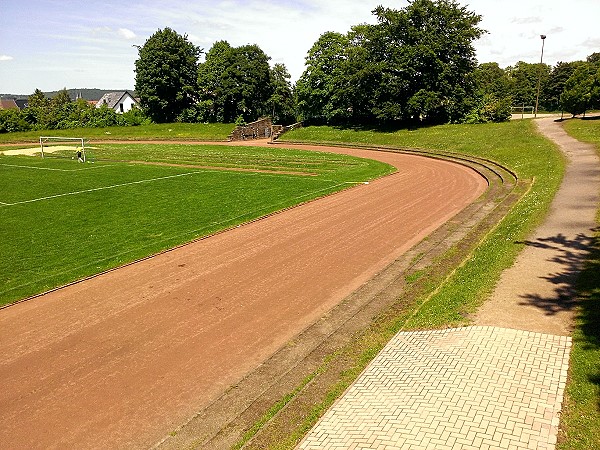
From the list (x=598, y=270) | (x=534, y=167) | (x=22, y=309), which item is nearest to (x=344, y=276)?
(x=598, y=270)

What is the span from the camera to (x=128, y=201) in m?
26.8

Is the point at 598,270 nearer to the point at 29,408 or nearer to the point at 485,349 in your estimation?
the point at 485,349

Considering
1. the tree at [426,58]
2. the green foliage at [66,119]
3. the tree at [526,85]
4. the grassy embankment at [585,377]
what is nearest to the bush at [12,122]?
the green foliage at [66,119]

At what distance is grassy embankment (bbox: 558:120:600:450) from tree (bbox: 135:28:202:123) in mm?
78433

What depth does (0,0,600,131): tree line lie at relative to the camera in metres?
57.4

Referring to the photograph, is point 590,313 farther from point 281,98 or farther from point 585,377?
point 281,98

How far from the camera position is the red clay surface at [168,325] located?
28.4 ft

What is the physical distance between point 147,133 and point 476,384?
73422 mm

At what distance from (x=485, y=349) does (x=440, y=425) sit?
2.82 m

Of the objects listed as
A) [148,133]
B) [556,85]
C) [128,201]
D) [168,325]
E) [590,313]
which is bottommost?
[168,325]

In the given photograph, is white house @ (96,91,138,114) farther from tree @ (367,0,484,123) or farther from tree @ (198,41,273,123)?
tree @ (367,0,484,123)

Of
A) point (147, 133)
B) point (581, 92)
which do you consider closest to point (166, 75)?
point (147, 133)

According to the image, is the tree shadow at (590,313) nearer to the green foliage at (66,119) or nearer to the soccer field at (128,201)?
the soccer field at (128,201)

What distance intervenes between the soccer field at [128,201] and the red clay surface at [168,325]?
5.91 ft
